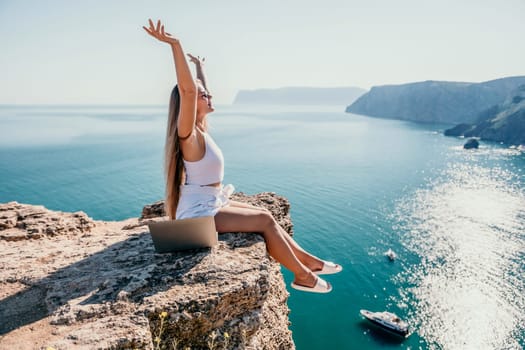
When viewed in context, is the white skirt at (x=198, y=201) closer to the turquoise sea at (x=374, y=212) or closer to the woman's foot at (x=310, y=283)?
the woman's foot at (x=310, y=283)

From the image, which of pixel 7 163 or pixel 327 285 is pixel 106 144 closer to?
pixel 7 163

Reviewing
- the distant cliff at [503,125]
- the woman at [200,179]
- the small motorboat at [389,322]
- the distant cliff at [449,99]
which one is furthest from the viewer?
the distant cliff at [449,99]

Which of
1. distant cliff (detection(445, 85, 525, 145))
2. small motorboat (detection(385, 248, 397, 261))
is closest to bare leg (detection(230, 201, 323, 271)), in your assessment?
small motorboat (detection(385, 248, 397, 261))

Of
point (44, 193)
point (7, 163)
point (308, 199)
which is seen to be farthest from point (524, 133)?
point (7, 163)

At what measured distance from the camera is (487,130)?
101125 millimetres

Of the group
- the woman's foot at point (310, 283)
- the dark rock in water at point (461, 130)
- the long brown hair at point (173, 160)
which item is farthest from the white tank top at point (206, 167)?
the dark rock in water at point (461, 130)

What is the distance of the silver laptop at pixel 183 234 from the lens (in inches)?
166

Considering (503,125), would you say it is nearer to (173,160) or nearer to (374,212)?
(374,212)

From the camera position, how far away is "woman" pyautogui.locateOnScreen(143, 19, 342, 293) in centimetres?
416

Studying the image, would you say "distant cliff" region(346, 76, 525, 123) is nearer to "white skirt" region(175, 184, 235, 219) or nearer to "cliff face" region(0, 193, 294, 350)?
"white skirt" region(175, 184, 235, 219)

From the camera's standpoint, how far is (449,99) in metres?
154

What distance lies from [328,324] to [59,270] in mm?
23598

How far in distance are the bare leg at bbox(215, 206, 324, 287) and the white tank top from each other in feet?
1.64

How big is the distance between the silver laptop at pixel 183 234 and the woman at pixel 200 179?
9.8 inches
